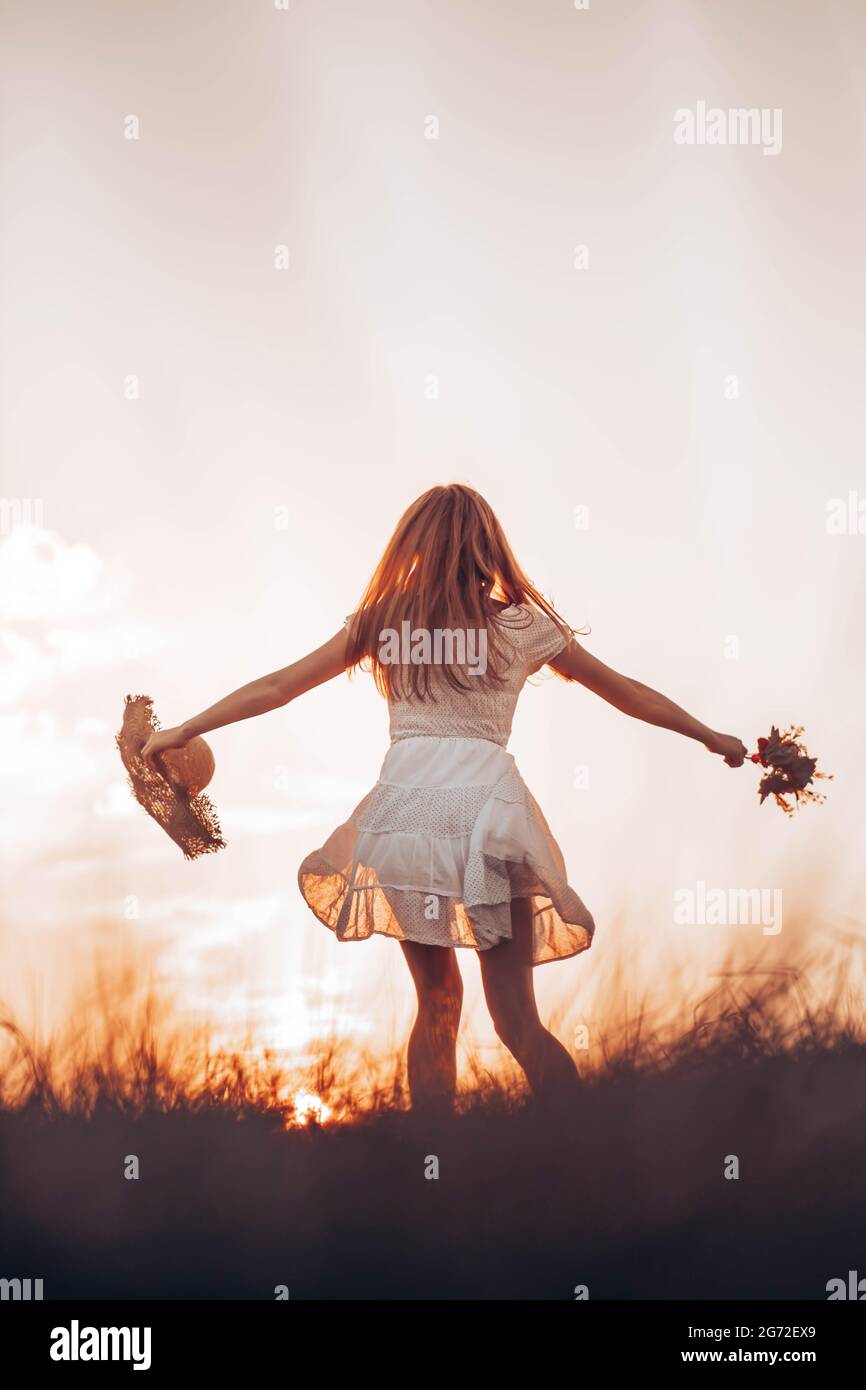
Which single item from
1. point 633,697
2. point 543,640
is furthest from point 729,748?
point 543,640

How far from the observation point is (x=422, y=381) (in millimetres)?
3117

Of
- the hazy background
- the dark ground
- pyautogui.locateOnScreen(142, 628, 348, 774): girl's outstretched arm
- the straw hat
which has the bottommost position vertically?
the dark ground

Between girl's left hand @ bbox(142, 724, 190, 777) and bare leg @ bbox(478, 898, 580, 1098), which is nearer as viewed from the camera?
bare leg @ bbox(478, 898, 580, 1098)

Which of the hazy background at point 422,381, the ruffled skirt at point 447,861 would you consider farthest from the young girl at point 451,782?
the hazy background at point 422,381

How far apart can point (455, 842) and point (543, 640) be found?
1.58ft

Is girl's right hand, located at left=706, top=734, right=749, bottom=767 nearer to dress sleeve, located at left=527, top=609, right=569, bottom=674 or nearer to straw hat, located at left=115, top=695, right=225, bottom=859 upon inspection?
dress sleeve, located at left=527, top=609, right=569, bottom=674

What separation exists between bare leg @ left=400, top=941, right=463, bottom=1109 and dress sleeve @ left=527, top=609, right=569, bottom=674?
0.64 metres

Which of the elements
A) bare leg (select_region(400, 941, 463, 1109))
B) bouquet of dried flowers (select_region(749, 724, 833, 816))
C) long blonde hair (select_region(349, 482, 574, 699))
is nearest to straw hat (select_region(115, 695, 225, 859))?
long blonde hair (select_region(349, 482, 574, 699))

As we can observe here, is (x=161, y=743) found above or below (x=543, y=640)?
below

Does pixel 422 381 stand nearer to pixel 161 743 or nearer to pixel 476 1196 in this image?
pixel 161 743

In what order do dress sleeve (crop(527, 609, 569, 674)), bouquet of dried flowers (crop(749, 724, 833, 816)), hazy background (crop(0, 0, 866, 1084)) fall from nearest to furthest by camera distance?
dress sleeve (crop(527, 609, 569, 674)), bouquet of dried flowers (crop(749, 724, 833, 816)), hazy background (crop(0, 0, 866, 1084))

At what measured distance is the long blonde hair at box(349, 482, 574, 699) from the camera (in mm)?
2594

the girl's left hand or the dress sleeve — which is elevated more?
the dress sleeve

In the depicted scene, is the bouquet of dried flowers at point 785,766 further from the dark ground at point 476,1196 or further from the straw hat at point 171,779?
the straw hat at point 171,779
